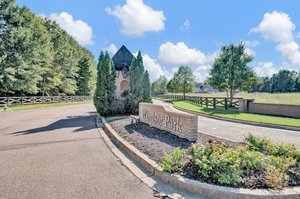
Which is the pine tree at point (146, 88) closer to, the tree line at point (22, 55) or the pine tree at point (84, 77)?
the tree line at point (22, 55)

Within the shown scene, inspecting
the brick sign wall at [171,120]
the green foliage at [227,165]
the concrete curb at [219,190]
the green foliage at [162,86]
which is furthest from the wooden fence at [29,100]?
the green foliage at [162,86]

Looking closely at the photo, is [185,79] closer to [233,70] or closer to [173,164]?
[233,70]

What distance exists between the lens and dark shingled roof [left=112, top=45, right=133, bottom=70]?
1898cm

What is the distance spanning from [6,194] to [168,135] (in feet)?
16.3

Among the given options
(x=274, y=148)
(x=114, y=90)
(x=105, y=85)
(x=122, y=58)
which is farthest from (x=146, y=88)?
(x=274, y=148)

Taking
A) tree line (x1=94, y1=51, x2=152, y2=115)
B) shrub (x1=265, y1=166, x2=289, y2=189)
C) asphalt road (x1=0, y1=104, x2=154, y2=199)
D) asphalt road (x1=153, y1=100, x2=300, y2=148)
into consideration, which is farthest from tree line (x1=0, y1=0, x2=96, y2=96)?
shrub (x1=265, y1=166, x2=289, y2=189)

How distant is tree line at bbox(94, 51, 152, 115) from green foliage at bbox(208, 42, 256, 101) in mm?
13725

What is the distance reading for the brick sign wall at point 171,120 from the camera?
661 cm

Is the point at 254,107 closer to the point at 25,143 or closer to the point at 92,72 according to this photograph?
the point at 25,143

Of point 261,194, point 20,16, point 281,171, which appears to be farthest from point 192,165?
point 20,16

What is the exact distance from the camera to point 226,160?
393cm

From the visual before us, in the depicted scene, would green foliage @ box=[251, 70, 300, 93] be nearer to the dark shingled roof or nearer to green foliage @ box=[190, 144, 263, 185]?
the dark shingled roof

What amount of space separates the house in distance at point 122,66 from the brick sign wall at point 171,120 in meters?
7.79

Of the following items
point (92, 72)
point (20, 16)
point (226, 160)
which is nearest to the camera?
point (226, 160)
